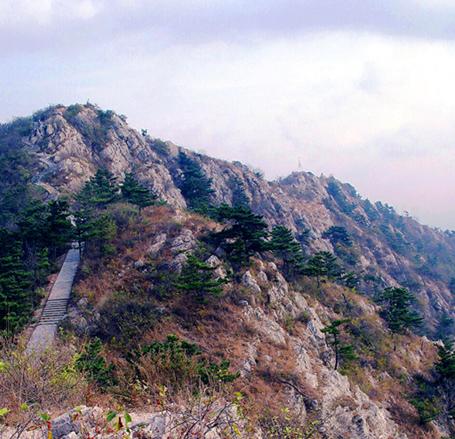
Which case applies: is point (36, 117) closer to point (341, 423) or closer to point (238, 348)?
point (238, 348)

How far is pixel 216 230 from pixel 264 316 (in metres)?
8.35

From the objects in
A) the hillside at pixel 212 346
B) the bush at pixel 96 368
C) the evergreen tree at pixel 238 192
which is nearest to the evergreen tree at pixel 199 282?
the hillside at pixel 212 346

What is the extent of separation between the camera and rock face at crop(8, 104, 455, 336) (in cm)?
5231

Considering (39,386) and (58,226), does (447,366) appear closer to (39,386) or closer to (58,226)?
(39,386)

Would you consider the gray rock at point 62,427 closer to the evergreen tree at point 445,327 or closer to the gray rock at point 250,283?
the gray rock at point 250,283

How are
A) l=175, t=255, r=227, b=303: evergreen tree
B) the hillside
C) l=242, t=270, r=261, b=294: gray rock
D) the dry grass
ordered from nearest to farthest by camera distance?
the dry grass < the hillside < l=175, t=255, r=227, b=303: evergreen tree < l=242, t=270, r=261, b=294: gray rock

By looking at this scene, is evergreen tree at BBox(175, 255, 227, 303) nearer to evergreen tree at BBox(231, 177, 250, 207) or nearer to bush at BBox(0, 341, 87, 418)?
bush at BBox(0, 341, 87, 418)

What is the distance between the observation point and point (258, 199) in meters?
68.1

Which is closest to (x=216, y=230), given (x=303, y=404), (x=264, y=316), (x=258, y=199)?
(x=264, y=316)

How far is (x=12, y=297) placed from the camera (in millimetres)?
19266

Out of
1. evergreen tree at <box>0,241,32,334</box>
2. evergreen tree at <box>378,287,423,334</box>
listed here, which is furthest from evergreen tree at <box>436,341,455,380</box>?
evergreen tree at <box>0,241,32,334</box>

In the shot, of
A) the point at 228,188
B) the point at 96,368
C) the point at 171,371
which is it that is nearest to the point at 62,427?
the point at 171,371

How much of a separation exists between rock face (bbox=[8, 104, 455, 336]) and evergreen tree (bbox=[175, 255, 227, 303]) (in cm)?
2565

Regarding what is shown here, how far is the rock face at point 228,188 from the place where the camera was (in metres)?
52.3
